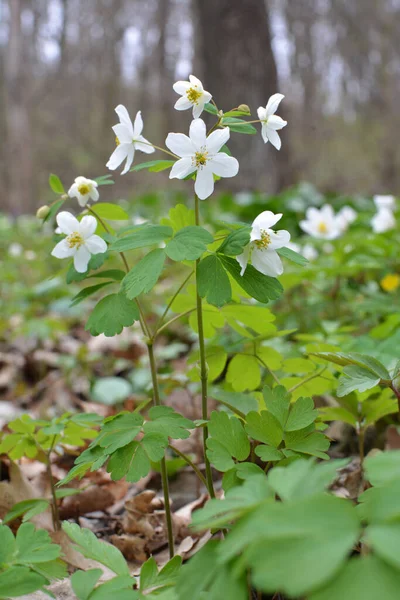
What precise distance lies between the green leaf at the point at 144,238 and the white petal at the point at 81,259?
149mm

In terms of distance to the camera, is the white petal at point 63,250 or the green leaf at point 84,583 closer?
the green leaf at point 84,583

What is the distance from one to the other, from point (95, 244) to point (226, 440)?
455 mm

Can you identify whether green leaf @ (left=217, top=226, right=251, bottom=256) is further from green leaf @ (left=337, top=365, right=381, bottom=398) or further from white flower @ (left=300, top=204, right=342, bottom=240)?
white flower @ (left=300, top=204, right=342, bottom=240)

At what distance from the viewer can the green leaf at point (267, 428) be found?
0.85m

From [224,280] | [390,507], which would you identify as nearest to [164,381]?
[224,280]

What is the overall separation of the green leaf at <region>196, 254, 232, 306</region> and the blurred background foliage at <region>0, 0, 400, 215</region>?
10554 millimetres

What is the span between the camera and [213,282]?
2.81 ft

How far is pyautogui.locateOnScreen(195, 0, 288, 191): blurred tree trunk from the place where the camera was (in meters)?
5.11

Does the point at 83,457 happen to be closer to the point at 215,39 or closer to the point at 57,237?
the point at 57,237

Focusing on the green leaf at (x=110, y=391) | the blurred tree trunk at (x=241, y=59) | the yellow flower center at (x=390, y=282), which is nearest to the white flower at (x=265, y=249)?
the green leaf at (x=110, y=391)

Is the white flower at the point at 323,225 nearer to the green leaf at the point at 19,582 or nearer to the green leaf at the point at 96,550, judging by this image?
the green leaf at the point at 96,550

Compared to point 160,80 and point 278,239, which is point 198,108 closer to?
point 278,239

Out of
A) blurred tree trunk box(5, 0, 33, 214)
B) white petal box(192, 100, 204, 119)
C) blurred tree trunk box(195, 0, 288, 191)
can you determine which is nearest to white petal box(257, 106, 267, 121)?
white petal box(192, 100, 204, 119)

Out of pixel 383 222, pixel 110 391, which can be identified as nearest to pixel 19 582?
pixel 110 391
